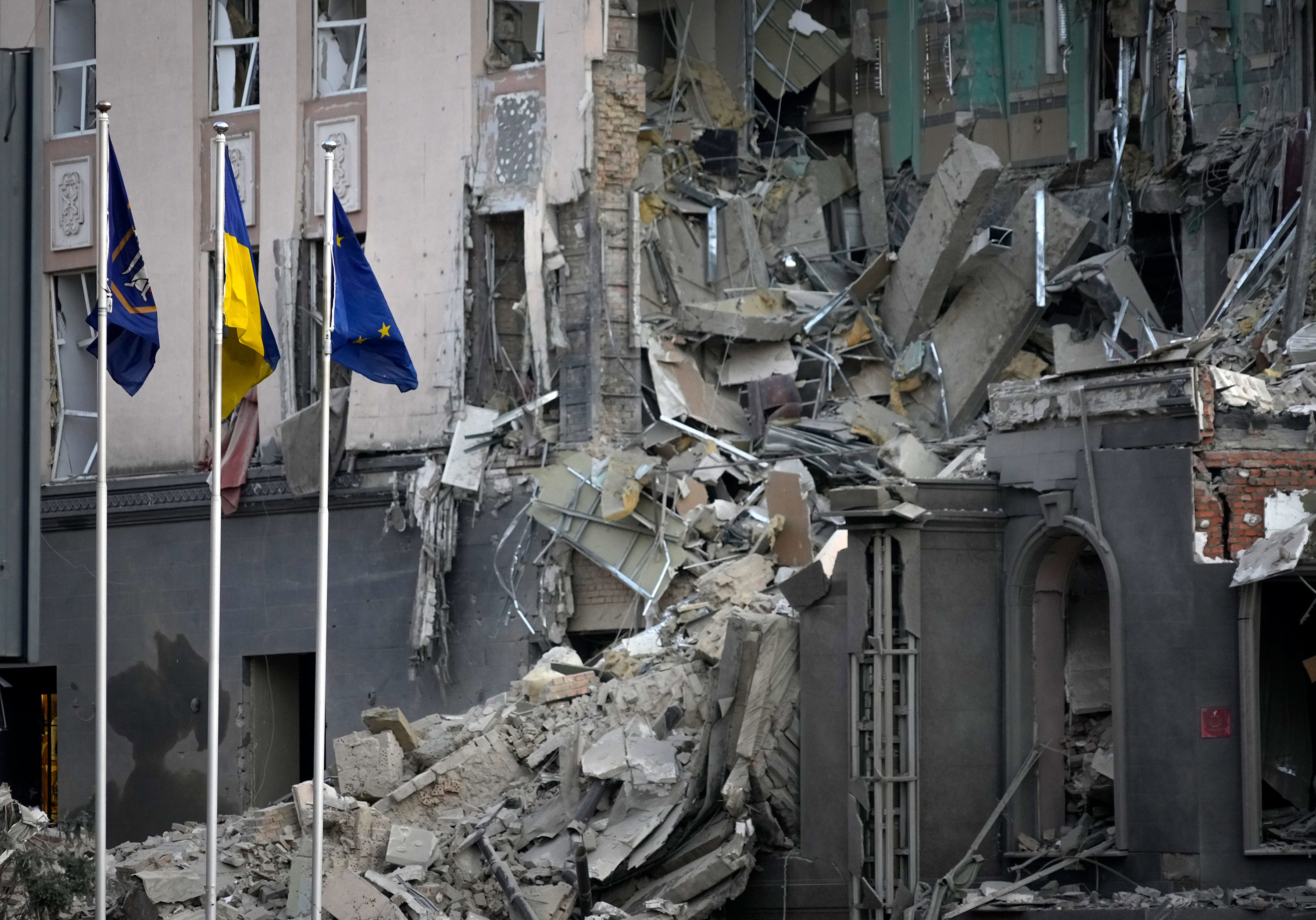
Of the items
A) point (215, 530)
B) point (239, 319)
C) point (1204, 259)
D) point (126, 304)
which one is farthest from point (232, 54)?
point (215, 530)

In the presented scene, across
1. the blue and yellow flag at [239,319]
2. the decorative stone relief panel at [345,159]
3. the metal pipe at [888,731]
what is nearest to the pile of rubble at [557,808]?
the metal pipe at [888,731]

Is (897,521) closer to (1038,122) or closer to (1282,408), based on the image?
(1282,408)

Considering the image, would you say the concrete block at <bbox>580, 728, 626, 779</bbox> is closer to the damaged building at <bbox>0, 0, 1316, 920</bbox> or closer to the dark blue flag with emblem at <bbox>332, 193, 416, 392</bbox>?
the damaged building at <bbox>0, 0, 1316, 920</bbox>

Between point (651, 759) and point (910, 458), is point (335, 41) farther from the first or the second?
point (651, 759)

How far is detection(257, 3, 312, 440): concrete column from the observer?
81.0ft

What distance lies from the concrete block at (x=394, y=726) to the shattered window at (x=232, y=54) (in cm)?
1034

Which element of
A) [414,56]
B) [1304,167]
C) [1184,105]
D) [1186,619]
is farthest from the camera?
[414,56]

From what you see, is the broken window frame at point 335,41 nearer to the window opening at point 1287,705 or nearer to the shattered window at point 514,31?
the shattered window at point 514,31

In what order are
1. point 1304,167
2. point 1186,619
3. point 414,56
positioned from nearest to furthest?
point 1186,619
point 1304,167
point 414,56

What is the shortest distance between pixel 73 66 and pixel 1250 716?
19204 millimetres

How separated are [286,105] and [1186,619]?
1447 cm

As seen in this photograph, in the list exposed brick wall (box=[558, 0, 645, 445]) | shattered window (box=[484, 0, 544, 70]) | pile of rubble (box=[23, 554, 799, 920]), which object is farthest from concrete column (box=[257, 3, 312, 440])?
pile of rubble (box=[23, 554, 799, 920])

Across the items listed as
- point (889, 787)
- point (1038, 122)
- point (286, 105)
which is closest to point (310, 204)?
point (286, 105)

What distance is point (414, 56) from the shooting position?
942 inches
